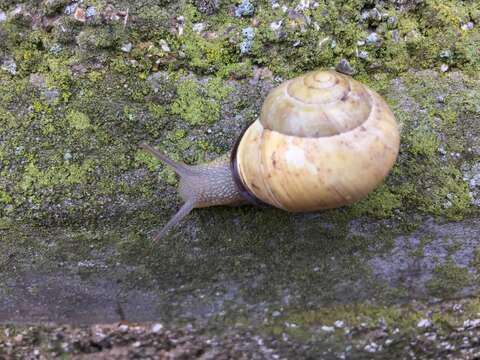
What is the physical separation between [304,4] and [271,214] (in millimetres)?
840

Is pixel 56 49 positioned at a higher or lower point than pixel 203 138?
higher

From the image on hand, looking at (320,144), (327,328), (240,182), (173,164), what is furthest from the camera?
(173,164)

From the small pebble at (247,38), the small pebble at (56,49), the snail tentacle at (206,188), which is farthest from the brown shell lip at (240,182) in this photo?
the small pebble at (56,49)

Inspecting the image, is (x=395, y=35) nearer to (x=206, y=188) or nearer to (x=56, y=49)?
(x=206, y=188)

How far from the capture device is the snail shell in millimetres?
1556

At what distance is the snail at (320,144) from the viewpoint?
1.56m

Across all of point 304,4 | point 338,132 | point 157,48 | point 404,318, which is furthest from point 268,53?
point 404,318

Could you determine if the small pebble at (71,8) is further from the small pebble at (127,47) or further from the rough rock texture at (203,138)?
the small pebble at (127,47)

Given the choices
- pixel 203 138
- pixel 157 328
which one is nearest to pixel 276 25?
pixel 203 138

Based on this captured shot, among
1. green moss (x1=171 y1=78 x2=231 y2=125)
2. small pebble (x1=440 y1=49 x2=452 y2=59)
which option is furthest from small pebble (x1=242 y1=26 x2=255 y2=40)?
small pebble (x1=440 y1=49 x2=452 y2=59)

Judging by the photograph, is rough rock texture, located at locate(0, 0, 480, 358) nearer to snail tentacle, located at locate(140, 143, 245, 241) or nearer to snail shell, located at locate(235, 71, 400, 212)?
snail tentacle, located at locate(140, 143, 245, 241)

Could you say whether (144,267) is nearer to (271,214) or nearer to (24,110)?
(271,214)

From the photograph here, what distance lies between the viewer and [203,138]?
79.5 inches

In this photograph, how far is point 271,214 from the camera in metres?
1.94
